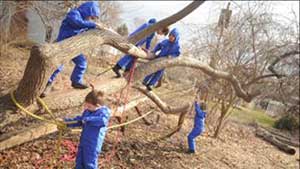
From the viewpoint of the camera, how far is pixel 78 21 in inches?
226

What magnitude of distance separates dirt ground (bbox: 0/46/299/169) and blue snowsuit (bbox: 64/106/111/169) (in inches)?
39.4

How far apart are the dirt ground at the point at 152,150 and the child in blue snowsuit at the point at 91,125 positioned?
3.31ft

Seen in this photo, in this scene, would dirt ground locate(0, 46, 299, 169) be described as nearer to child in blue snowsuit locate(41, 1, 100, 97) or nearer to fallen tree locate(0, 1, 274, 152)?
fallen tree locate(0, 1, 274, 152)

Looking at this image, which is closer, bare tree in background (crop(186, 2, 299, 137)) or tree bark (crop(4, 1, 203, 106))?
tree bark (crop(4, 1, 203, 106))

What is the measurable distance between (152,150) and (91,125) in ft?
9.77

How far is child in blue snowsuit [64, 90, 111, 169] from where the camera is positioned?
13.8 feet

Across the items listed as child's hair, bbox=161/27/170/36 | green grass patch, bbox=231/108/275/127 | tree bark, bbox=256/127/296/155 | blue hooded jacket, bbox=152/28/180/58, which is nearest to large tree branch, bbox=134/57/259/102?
blue hooded jacket, bbox=152/28/180/58

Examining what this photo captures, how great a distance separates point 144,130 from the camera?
334 inches

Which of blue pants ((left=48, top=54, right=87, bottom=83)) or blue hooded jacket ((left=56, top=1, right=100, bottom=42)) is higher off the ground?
blue hooded jacket ((left=56, top=1, right=100, bottom=42))

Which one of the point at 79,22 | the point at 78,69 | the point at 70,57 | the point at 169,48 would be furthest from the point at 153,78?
the point at 70,57

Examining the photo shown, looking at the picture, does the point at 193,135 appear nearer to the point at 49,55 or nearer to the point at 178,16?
the point at 178,16

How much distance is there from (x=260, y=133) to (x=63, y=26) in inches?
390

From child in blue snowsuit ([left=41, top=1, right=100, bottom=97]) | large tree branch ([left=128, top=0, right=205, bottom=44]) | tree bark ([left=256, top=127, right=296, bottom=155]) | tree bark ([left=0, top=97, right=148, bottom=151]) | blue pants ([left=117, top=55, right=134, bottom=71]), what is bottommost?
tree bark ([left=256, top=127, right=296, bottom=155])

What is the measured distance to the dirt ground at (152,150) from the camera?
5.57 meters
